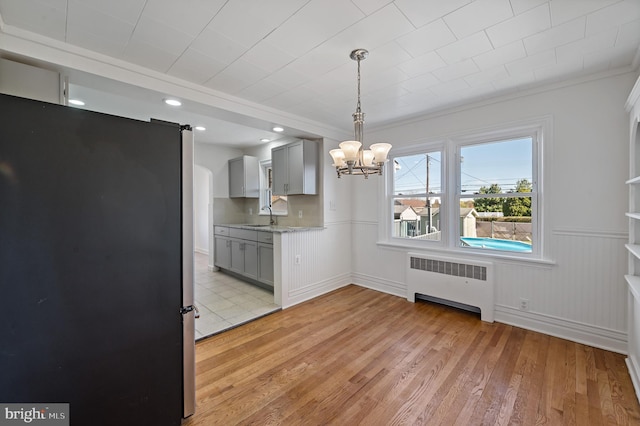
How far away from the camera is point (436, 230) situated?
3699 millimetres

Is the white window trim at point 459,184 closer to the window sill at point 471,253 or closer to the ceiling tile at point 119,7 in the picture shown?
the window sill at point 471,253

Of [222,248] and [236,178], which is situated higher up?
[236,178]

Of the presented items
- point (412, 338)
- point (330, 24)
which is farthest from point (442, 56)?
point (412, 338)

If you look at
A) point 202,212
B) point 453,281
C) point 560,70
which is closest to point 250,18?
point 560,70

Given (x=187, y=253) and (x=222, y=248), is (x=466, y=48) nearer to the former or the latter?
(x=187, y=253)

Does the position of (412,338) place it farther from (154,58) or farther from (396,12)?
(154,58)

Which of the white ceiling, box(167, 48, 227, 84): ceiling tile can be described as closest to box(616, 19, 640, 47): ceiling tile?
the white ceiling

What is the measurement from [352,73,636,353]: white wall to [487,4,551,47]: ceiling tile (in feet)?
3.96

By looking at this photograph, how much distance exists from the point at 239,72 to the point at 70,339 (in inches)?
87.8

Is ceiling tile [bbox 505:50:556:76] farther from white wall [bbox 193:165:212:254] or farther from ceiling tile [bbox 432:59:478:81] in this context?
white wall [bbox 193:165:212:254]

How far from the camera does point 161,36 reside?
187cm

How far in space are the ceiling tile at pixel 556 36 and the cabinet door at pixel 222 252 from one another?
4.79 m

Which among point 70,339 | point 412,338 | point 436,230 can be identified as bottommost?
point 412,338

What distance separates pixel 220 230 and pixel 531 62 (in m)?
5.07
